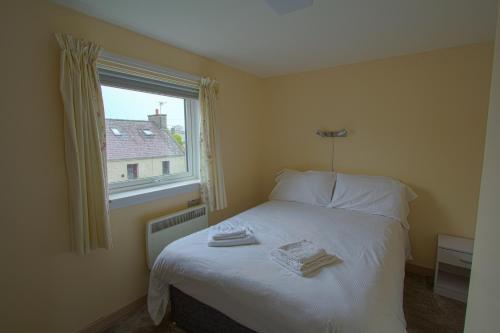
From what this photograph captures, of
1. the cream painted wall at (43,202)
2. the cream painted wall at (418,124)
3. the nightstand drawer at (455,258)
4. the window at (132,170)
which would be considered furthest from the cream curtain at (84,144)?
the nightstand drawer at (455,258)

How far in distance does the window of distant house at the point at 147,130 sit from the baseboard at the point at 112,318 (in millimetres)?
948

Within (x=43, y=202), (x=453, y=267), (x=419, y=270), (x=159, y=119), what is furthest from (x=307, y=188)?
(x=43, y=202)

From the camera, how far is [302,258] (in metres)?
1.39

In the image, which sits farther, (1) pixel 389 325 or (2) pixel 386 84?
(2) pixel 386 84

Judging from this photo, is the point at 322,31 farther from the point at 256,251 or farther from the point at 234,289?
the point at 234,289

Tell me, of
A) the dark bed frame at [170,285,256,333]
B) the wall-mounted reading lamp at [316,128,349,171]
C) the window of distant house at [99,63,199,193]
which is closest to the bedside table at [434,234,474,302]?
the wall-mounted reading lamp at [316,128,349,171]

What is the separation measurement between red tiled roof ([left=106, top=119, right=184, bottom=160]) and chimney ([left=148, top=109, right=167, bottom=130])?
3 centimetres

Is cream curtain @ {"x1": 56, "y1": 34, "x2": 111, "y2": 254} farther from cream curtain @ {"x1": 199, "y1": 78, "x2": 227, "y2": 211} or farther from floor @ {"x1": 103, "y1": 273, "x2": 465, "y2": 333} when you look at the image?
cream curtain @ {"x1": 199, "y1": 78, "x2": 227, "y2": 211}

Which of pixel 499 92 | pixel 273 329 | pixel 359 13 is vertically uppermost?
pixel 359 13

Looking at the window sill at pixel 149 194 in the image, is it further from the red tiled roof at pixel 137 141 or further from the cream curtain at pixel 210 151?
the red tiled roof at pixel 137 141

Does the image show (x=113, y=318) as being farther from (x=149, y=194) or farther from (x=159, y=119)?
(x=159, y=119)

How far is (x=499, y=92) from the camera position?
22.7 inches

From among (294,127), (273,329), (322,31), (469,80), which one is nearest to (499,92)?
(273,329)

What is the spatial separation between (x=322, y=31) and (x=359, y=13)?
32 centimetres
